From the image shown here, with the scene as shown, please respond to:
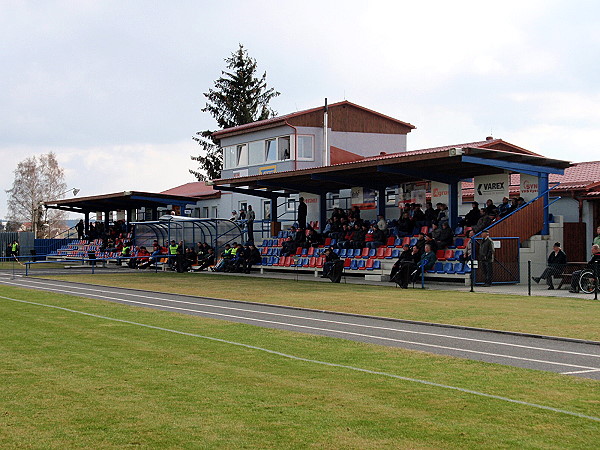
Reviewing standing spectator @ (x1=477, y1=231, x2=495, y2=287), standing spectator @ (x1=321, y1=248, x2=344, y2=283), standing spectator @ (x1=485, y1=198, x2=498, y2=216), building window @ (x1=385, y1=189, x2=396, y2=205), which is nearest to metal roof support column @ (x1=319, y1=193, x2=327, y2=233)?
building window @ (x1=385, y1=189, x2=396, y2=205)

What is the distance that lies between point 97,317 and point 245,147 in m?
37.5

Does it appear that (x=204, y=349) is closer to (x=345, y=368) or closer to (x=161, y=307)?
(x=345, y=368)

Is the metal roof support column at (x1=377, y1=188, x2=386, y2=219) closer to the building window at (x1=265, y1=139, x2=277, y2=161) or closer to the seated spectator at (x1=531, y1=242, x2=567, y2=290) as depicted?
the seated spectator at (x1=531, y1=242, x2=567, y2=290)

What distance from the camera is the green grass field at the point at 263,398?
21.5 ft

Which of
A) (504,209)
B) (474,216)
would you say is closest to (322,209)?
(474,216)

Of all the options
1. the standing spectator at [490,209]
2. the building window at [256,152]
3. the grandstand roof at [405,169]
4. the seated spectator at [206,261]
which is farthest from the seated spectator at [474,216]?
the building window at [256,152]

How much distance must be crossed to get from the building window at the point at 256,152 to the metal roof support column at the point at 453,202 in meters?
21.5

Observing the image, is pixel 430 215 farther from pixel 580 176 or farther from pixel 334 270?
pixel 580 176

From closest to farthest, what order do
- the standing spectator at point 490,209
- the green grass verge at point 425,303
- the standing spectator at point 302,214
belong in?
the green grass verge at point 425,303
the standing spectator at point 490,209
the standing spectator at point 302,214

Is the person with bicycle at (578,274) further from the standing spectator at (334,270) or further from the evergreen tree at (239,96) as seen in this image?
the evergreen tree at (239,96)

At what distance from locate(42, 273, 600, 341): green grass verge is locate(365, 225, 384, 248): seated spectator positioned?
3.97 m

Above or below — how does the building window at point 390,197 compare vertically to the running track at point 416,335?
above

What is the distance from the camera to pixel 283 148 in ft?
165

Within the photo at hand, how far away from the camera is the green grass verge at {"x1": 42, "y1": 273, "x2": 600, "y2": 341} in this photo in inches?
615
